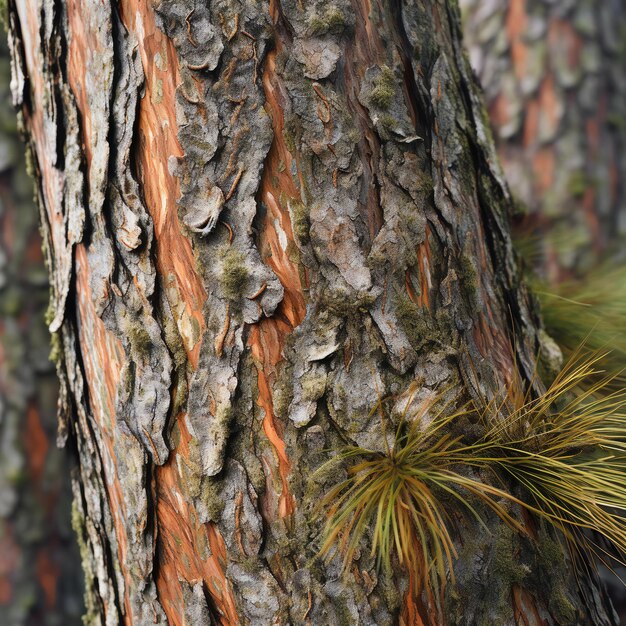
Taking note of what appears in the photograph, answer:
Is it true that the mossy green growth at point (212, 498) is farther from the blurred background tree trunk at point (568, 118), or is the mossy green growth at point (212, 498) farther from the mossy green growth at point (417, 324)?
the blurred background tree trunk at point (568, 118)

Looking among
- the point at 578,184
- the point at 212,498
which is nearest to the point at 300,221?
the point at 212,498

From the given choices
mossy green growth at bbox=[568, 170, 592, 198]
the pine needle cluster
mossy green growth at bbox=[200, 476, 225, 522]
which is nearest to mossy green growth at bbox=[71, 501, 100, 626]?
mossy green growth at bbox=[200, 476, 225, 522]

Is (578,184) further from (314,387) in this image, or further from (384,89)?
(314,387)

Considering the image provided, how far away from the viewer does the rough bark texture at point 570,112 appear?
6.81ft

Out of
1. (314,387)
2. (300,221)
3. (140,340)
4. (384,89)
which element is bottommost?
(314,387)

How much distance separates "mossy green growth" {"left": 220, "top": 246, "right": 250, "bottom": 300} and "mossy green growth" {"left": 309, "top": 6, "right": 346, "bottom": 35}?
305 mm

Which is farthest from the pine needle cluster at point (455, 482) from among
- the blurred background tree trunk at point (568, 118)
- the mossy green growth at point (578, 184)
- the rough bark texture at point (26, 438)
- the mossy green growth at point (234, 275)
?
the mossy green growth at point (578, 184)

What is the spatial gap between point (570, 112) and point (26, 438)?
199 centimetres

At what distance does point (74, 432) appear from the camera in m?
1.04

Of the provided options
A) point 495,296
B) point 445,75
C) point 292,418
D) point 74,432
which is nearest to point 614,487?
point 495,296

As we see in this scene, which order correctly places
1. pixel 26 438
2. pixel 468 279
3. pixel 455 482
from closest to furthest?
pixel 455 482
pixel 468 279
pixel 26 438

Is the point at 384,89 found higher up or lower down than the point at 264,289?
higher up

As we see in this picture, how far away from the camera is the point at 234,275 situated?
79cm

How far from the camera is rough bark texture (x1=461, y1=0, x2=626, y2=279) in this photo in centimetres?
208
